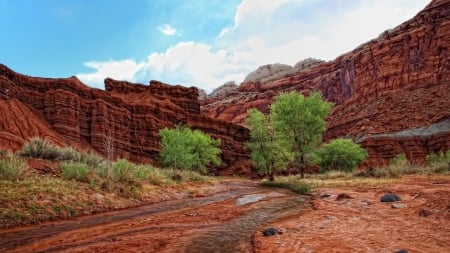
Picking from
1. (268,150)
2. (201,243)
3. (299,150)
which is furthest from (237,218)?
(268,150)

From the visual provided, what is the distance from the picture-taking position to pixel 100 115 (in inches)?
2277

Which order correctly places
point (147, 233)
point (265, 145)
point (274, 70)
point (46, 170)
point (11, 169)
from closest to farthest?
point (147, 233) < point (11, 169) < point (46, 170) < point (265, 145) < point (274, 70)

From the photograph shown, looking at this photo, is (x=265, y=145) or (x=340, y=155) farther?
(x=340, y=155)

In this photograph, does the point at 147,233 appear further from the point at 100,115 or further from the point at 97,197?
the point at 100,115

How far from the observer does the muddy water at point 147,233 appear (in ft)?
23.8

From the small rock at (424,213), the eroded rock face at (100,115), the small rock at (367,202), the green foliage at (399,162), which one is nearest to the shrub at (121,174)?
the small rock at (367,202)

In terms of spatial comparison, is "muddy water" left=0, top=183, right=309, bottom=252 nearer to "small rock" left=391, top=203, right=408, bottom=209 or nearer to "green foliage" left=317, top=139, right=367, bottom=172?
"small rock" left=391, top=203, right=408, bottom=209

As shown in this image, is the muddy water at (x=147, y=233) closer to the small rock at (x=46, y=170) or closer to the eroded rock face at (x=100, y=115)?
the small rock at (x=46, y=170)

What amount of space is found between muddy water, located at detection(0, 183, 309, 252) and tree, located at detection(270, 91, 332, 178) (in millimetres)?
20526

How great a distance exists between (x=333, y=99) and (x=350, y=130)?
39.5 meters

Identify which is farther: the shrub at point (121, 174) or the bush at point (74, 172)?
the shrub at point (121, 174)

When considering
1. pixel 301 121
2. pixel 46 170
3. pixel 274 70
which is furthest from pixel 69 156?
pixel 274 70

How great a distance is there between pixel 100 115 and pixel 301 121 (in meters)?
39.9

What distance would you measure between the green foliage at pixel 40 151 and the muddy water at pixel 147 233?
25.1ft
